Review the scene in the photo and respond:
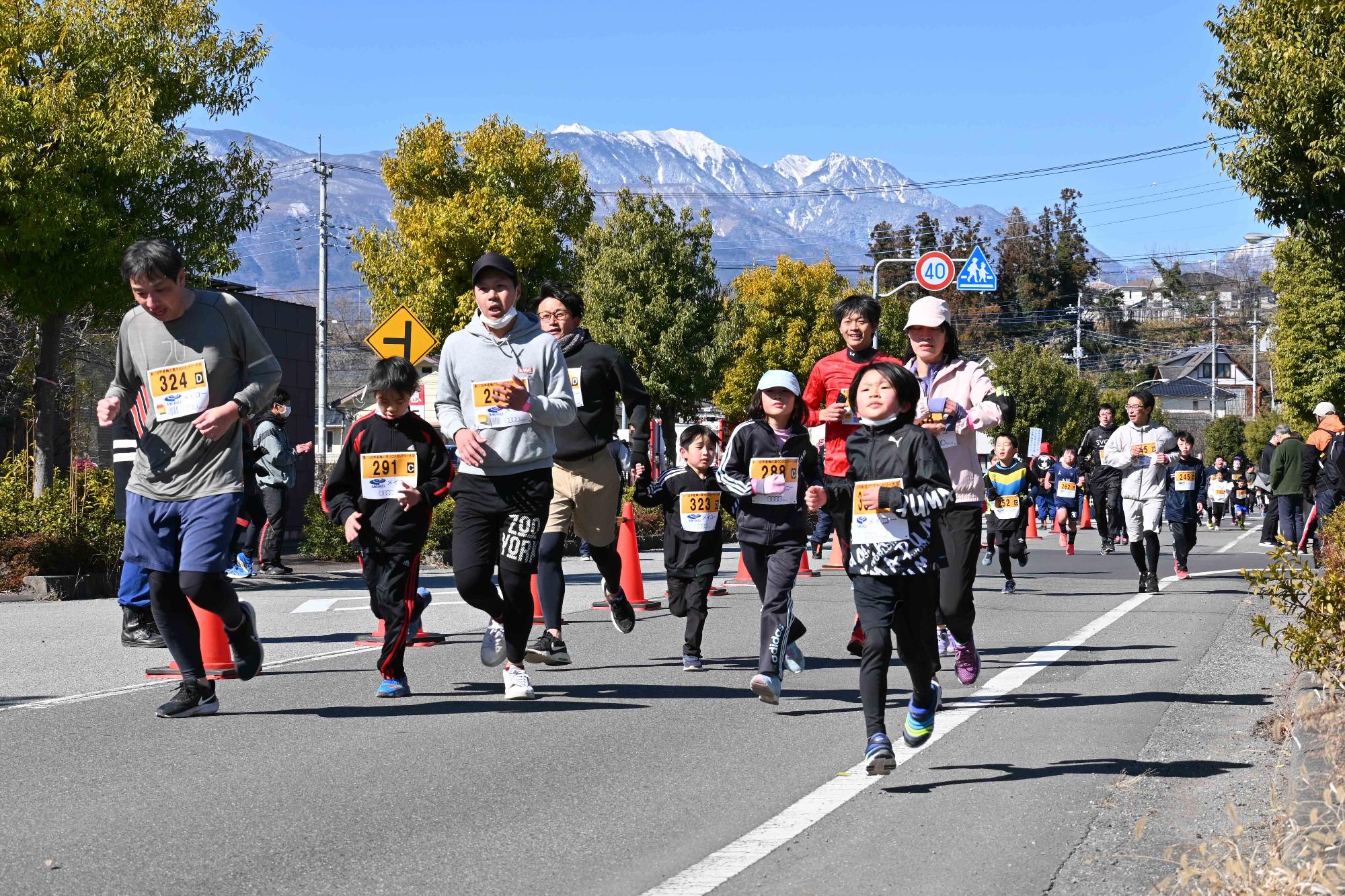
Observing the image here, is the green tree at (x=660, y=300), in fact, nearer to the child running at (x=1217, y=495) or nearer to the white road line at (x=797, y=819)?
the child running at (x=1217, y=495)

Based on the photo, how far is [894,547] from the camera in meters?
6.14

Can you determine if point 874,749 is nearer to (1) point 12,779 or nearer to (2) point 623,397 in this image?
(1) point 12,779

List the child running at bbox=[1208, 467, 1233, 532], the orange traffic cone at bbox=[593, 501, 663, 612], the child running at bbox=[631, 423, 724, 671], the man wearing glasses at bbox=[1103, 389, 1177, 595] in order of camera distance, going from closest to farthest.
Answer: the child running at bbox=[631, 423, 724, 671], the orange traffic cone at bbox=[593, 501, 663, 612], the man wearing glasses at bbox=[1103, 389, 1177, 595], the child running at bbox=[1208, 467, 1233, 532]

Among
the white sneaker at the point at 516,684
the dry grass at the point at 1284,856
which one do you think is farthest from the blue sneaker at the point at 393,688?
the dry grass at the point at 1284,856

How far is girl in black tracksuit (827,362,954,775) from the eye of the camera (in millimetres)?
6062

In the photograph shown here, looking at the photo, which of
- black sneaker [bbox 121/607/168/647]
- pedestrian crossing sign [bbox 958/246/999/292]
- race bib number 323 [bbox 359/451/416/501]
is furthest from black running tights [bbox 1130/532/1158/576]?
pedestrian crossing sign [bbox 958/246/999/292]

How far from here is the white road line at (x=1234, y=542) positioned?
25.7 meters

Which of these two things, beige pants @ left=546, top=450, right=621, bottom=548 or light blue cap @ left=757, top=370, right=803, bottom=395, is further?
beige pants @ left=546, top=450, right=621, bottom=548

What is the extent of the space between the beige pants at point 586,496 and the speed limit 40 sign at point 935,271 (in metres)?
22.4

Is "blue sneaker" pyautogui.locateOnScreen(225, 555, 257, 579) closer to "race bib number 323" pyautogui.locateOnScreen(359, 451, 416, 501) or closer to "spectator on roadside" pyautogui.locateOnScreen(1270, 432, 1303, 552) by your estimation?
"race bib number 323" pyautogui.locateOnScreen(359, 451, 416, 501)

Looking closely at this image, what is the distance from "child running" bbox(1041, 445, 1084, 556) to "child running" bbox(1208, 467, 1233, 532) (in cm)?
1293

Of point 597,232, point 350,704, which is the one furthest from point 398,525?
point 597,232

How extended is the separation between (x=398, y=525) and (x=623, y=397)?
182 cm

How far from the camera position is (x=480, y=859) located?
491cm
